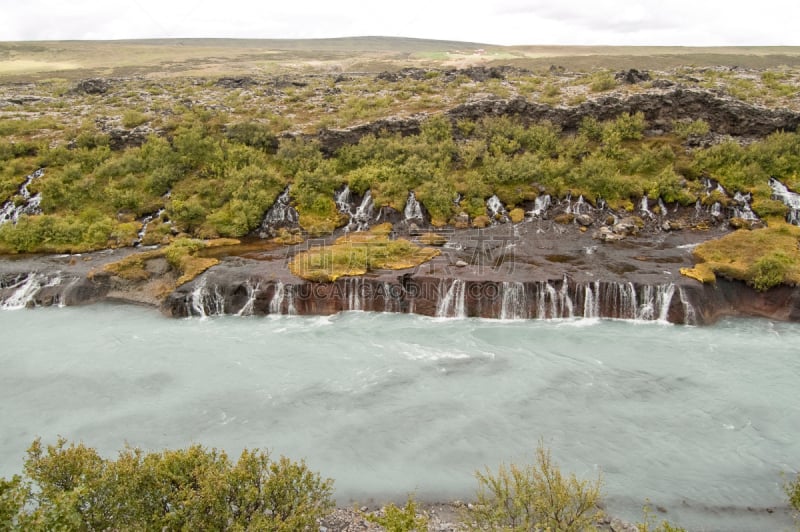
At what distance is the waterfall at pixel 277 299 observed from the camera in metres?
31.1

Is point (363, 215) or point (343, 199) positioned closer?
point (363, 215)

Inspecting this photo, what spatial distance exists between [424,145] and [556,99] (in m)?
18.7

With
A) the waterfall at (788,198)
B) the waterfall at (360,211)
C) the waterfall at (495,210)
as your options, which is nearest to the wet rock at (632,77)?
the waterfall at (788,198)

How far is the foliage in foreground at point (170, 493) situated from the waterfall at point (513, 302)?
61.9 feet

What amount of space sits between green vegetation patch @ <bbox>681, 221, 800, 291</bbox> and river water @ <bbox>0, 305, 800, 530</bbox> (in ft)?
8.88

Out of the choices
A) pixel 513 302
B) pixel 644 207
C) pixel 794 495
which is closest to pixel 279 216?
pixel 513 302

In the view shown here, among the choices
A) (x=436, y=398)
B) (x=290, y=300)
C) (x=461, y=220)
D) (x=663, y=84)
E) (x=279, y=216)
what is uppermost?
(x=663, y=84)

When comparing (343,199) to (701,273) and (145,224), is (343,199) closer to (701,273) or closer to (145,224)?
(145,224)

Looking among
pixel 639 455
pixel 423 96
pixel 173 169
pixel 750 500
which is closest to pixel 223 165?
pixel 173 169

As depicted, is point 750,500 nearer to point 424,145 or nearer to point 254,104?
point 424,145

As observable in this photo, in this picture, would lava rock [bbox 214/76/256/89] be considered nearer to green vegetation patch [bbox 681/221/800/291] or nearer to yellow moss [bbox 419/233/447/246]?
yellow moss [bbox 419/233/447/246]

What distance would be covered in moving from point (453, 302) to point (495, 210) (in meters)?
16.0

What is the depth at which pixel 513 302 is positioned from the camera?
99.0 ft

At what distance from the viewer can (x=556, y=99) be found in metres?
57.5
